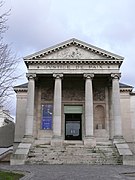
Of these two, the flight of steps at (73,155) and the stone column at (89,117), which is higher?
the stone column at (89,117)

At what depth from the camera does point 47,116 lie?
105ft

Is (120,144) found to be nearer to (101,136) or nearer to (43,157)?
(101,136)

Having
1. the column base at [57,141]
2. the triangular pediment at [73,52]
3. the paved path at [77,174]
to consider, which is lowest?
the paved path at [77,174]

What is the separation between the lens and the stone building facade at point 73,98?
28.4 metres

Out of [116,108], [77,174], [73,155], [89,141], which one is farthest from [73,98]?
[77,174]

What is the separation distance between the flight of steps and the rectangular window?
15.6ft

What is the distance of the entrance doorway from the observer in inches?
1309

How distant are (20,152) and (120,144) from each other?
965 centimetres

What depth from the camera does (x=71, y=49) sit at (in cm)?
3041

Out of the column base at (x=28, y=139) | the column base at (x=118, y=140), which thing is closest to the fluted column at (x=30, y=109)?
the column base at (x=28, y=139)

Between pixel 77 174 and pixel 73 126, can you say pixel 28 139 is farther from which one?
pixel 77 174

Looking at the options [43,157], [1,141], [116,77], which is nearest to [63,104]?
[116,77]

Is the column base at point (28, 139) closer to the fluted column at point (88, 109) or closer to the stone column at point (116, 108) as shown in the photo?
the fluted column at point (88, 109)

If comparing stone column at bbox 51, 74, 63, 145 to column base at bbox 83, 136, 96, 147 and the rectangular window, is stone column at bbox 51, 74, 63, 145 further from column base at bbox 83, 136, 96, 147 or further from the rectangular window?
the rectangular window
